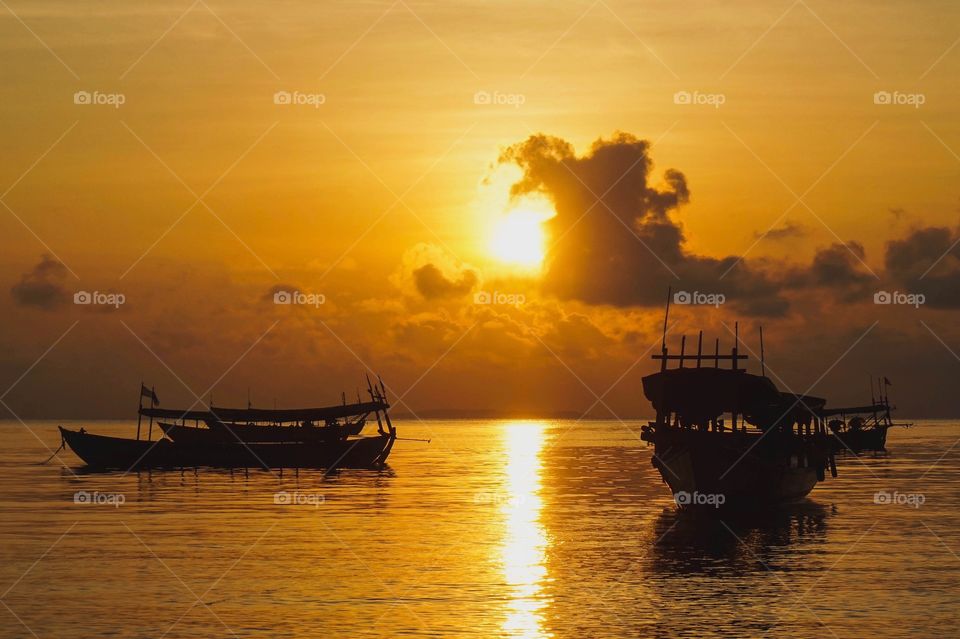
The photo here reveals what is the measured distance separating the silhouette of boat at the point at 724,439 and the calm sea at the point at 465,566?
1666mm

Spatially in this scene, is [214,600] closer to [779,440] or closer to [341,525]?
[341,525]

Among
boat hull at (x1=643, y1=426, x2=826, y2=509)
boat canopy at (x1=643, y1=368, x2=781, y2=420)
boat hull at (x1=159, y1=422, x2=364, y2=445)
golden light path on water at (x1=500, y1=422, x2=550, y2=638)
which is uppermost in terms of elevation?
boat canopy at (x1=643, y1=368, x2=781, y2=420)

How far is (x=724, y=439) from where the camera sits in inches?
2296

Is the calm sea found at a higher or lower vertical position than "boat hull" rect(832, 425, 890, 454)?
lower

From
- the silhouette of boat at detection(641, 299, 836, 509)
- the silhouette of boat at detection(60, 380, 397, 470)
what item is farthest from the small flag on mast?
the silhouette of boat at detection(641, 299, 836, 509)

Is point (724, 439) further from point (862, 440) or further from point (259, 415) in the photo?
point (862, 440)

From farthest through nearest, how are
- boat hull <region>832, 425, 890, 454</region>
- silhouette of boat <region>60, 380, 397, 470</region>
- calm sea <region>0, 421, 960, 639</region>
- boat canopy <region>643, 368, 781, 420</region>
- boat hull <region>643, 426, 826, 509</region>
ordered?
1. boat hull <region>832, 425, 890, 454</region>
2. silhouette of boat <region>60, 380, 397, 470</region>
3. boat canopy <region>643, 368, 781, 420</region>
4. boat hull <region>643, 426, 826, 509</region>
5. calm sea <region>0, 421, 960, 639</region>

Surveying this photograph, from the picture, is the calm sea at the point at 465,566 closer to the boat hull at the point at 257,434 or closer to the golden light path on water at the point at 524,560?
the golden light path on water at the point at 524,560

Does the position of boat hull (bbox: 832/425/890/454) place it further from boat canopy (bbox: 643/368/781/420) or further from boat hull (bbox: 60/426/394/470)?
boat canopy (bbox: 643/368/781/420)

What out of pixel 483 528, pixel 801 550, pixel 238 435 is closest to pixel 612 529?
pixel 483 528

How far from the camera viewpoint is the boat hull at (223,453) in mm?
97375

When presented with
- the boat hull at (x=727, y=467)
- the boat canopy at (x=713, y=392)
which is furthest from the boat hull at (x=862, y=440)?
the boat canopy at (x=713, y=392)

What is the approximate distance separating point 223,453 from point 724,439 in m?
52.2

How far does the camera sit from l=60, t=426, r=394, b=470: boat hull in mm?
97375
